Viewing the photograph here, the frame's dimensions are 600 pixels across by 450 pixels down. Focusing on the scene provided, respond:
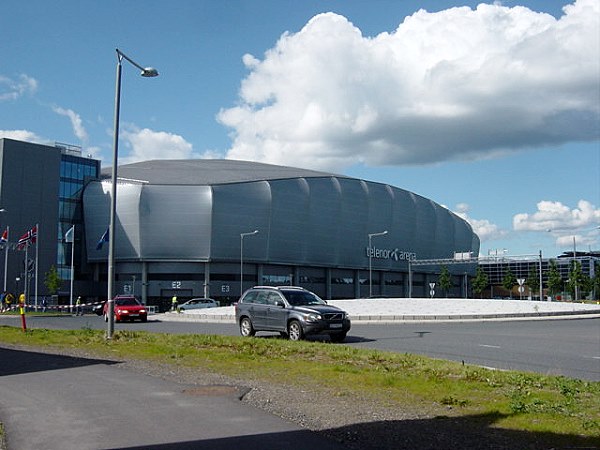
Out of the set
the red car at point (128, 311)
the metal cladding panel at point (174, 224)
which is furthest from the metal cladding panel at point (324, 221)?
the red car at point (128, 311)

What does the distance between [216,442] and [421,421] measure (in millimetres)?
2469

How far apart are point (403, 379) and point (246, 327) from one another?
41.7ft

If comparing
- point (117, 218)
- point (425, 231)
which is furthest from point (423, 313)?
point (425, 231)

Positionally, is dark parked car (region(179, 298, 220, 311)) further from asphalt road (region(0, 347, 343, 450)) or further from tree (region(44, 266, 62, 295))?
asphalt road (region(0, 347, 343, 450))

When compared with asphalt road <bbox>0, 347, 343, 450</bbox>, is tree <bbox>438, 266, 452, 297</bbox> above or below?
above

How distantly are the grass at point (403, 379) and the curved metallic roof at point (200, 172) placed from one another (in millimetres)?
68817

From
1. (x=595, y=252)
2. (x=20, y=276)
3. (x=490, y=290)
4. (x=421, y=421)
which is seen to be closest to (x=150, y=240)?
(x=20, y=276)

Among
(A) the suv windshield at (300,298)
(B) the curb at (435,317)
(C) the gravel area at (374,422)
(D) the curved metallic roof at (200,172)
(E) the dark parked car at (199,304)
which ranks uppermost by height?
(D) the curved metallic roof at (200,172)

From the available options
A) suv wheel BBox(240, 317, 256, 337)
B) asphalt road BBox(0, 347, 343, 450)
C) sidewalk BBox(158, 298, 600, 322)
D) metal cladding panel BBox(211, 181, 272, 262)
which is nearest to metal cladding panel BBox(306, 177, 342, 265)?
metal cladding panel BBox(211, 181, 272, 262)

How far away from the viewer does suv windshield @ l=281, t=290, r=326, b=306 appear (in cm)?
2142

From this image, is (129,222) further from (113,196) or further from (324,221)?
(113,196)

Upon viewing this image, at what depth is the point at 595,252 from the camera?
16475 centimetres

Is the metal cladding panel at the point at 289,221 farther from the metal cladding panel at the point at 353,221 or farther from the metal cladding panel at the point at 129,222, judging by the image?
the metal cladding panel at the point at 129,222

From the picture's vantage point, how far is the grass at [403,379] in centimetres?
802
